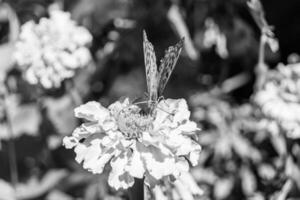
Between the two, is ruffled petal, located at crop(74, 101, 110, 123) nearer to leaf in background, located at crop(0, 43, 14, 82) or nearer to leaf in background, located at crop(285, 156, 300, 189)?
leaf in background, located at crop(285, 156, 300, 189)

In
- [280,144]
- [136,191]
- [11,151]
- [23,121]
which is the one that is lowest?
[136,191]

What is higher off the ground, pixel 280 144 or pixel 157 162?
pixel 280 144

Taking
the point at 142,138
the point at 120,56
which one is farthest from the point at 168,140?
the point at 120,56

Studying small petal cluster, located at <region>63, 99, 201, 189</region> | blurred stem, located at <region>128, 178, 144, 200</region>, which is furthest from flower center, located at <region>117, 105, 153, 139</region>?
blurred stem, located at <region>128, 178, 144, 200</region>

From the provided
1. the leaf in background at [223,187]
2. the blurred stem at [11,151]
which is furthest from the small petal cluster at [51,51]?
the leaf in background at [223,187]

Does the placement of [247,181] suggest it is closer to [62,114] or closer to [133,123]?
[62,114]

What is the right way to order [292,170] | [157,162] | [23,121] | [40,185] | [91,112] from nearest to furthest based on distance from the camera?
[157,162] → [91,112] → [292,170] → [40,185] → [23,121]

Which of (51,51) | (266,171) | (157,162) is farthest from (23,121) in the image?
(157,162)

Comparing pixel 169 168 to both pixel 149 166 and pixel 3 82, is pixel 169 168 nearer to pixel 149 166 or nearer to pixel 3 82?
pixel 149 166

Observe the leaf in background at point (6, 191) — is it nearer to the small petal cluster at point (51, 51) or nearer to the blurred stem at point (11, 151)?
the blurred stem at point (11, 151)
